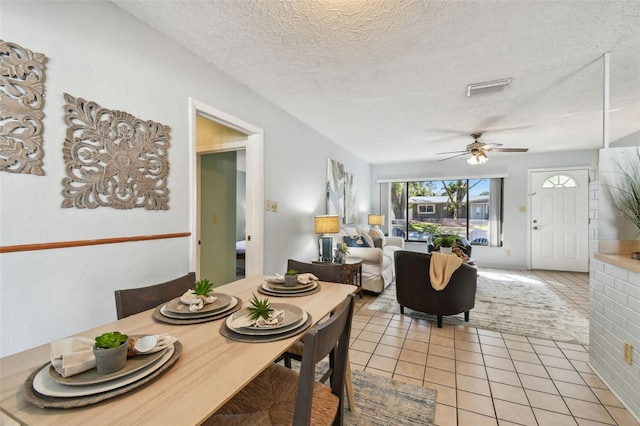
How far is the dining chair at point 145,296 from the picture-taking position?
4.01ft

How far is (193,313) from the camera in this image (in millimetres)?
1137

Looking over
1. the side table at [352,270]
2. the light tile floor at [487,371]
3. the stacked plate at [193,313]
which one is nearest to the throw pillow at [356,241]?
the side table at [352,270]

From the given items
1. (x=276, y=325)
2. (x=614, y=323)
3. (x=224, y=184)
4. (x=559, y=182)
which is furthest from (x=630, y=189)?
(x=559, y=182)

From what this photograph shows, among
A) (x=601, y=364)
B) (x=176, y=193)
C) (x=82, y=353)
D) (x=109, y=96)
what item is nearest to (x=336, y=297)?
(x=82, y=353)

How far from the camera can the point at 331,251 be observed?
3.60 meters

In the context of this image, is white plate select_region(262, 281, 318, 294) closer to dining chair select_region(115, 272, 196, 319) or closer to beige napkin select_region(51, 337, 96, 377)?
dining chair select_region(115, 272, 196, 319)

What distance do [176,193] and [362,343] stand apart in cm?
201

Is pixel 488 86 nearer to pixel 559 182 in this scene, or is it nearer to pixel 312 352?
pixel 312 352

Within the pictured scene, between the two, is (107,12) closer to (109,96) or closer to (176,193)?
(109,96)

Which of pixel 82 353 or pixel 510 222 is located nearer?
pixel 82 353

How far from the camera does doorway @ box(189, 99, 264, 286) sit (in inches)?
83.3

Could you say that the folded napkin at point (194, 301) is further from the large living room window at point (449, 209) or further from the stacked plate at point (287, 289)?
the large living room window at point (449, 209)

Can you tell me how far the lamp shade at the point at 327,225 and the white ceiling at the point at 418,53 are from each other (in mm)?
1270

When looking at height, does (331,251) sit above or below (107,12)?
below
